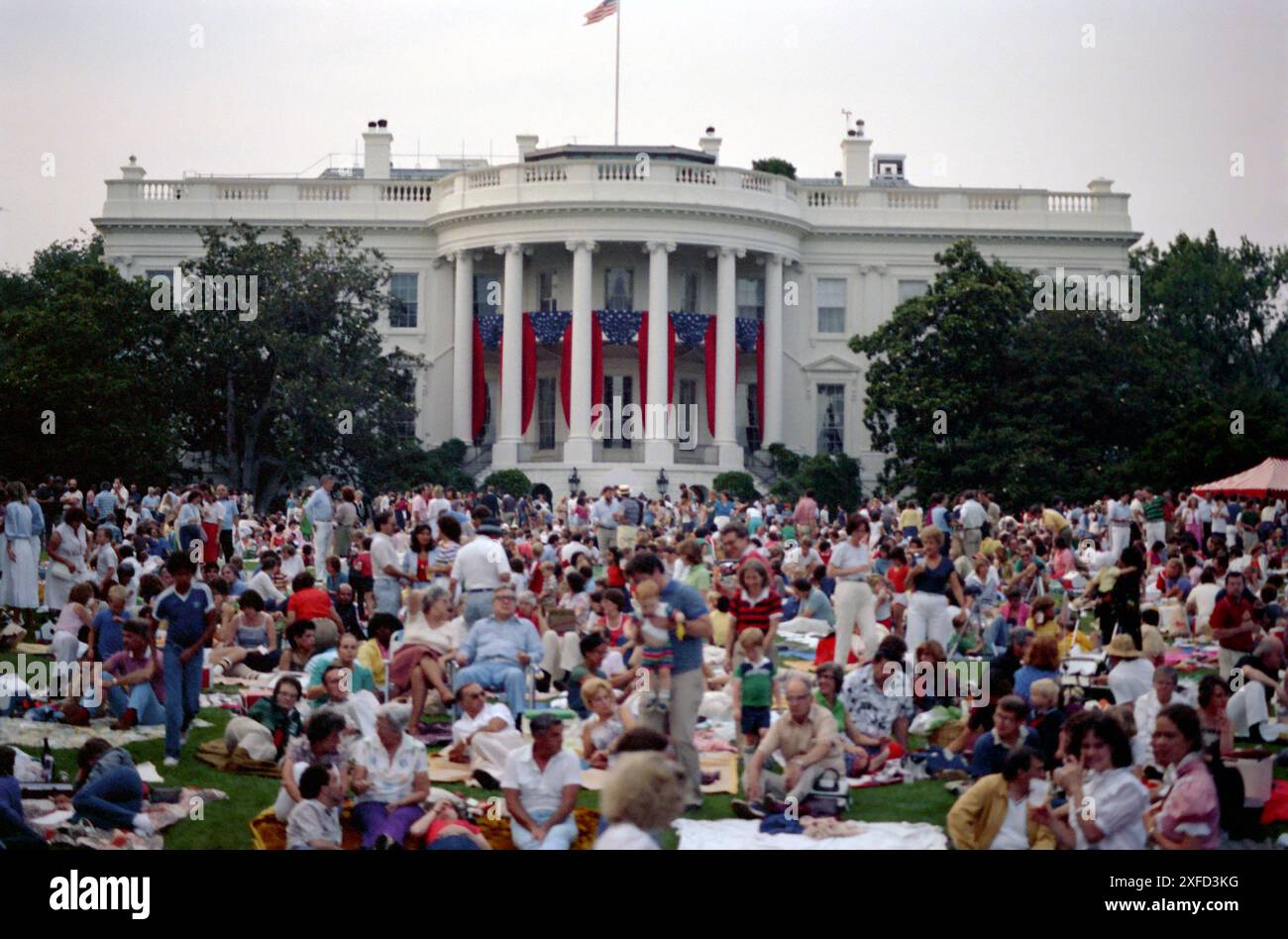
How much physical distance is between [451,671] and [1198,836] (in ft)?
24.3

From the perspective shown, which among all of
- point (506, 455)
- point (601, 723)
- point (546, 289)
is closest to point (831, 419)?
point (546, 289)

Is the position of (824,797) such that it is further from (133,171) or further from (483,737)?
(133,171)

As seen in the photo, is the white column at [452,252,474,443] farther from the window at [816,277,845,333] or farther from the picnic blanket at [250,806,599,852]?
the picnic blanket at [250,806,599,852]

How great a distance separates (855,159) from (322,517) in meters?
38.1

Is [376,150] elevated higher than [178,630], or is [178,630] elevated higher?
[376,150]

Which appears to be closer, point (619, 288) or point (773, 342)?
point (619, 288)

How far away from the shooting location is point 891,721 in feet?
49.1

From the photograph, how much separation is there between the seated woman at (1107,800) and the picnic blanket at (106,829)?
5928 mm

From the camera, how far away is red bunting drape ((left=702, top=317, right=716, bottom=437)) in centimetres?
5262

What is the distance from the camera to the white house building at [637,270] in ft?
171

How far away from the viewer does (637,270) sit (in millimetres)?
54688

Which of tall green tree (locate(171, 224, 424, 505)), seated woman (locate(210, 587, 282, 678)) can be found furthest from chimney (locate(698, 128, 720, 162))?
seated woman (locate(210, 587, 282, 678))

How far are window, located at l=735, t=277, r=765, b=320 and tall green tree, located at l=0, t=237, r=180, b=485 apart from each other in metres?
19.9
